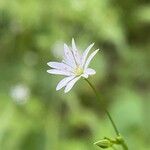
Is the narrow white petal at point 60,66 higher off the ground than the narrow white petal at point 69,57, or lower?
lower

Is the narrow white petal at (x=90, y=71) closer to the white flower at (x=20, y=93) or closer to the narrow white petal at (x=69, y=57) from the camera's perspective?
the narrow white petal at (x=69, y=57)

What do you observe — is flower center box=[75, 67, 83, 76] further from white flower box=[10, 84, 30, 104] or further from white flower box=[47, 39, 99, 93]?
white flower box=[10, 84, 30, 104]

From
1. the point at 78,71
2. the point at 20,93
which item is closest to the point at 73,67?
the point at 78,71

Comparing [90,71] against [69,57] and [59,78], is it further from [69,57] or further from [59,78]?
[59,78]

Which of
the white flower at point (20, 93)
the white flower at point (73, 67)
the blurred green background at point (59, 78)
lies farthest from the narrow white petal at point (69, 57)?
the white flower at point (20, 93)

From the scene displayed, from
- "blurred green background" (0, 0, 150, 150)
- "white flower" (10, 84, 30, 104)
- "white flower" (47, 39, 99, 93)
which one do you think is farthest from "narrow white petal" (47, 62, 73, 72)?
"white flower" (10, 84, 30, 104)

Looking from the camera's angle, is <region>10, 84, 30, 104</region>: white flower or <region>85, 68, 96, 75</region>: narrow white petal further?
<region>10, 84, 30, 104</region>: white flower

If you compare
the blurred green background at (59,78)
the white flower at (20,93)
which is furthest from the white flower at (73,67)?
the white flower at (20,93)

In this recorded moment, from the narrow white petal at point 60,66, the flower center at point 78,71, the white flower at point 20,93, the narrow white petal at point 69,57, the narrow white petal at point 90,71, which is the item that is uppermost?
the white flower at point 20,93

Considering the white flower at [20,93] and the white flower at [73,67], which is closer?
the white flower at [73,67]
